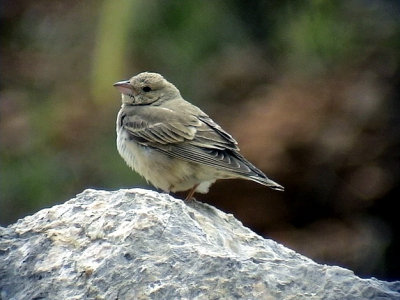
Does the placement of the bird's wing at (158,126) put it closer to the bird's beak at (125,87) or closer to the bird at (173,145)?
the bird at (173,145)

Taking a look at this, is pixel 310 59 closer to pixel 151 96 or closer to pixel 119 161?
pixel 119 161

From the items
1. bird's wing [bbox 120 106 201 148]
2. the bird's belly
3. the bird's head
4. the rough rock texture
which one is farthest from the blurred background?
the rough rock texture

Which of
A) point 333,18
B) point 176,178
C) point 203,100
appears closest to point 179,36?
point 203,100

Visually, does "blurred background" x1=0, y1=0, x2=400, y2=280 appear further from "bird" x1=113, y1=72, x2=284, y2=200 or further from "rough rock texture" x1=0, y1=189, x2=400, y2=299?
"rough rock texture" x1=0, y1=189, x2=400, y2=299

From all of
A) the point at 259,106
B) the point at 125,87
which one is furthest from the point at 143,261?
the point at 259,106

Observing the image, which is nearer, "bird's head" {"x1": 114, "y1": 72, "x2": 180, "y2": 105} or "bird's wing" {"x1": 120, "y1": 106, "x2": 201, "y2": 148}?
"bird's wing" {"x1": 120, "y1": 106, "x2": 201, "y2": 148}
